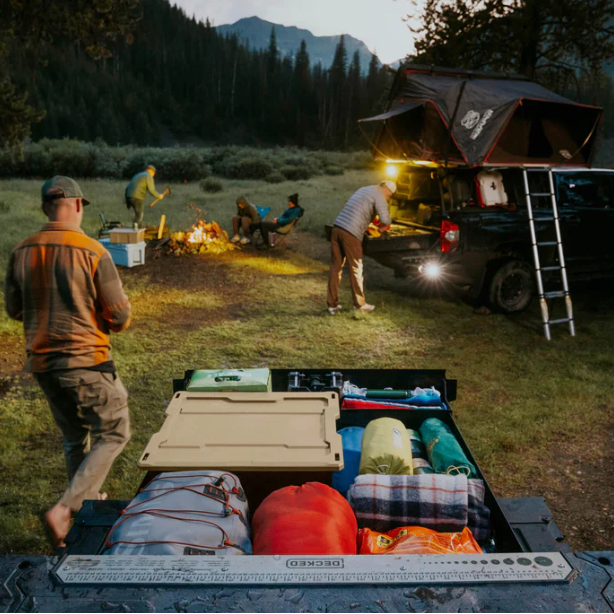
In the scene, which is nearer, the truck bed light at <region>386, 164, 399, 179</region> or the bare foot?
the bare foot

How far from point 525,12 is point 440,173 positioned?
30.9ft

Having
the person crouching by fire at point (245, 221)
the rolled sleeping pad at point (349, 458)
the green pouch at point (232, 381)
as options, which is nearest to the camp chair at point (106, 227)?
the person crouching by fire at point (245, 221)

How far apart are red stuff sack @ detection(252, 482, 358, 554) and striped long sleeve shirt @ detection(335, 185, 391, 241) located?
5.64 metres

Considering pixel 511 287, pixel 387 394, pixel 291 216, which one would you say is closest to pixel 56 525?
pixel 387 394

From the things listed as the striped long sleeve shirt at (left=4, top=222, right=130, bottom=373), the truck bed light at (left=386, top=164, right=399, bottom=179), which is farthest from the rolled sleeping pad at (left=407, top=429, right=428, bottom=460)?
the truck bed light at (left=386, top=164, right=399, bottom=179)

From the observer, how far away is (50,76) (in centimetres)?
7081

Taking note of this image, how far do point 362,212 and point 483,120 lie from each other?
2.14 m

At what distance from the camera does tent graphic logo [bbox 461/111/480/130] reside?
306 inches

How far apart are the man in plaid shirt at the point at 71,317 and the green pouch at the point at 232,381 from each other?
526 millimetres

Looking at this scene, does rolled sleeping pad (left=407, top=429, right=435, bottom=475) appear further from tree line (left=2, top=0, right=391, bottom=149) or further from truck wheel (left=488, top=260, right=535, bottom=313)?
tree line (left=2, top=0, right=391, bottom=149)

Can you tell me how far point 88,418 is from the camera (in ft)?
11.2

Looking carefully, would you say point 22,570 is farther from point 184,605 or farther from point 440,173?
point 440,173

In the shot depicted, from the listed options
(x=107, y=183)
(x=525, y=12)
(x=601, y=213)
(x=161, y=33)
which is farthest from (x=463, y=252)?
(x=161, y=33)

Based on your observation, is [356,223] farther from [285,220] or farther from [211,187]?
[211,187]
